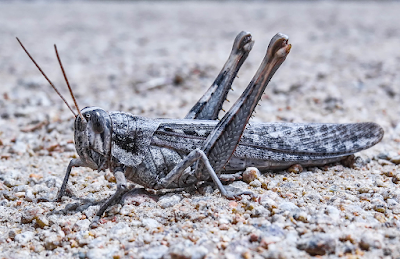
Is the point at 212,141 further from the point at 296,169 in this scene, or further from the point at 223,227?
the point at 296,169

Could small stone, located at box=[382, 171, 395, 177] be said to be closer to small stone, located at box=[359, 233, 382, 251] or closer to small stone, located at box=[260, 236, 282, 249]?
small stone, located at box=[359, 233, 382, 251]

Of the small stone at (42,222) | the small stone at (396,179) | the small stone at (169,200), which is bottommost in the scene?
the small stone at (42,222)

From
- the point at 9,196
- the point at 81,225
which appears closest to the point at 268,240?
the point at 81,225

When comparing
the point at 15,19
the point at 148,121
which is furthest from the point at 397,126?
the point at 15,19

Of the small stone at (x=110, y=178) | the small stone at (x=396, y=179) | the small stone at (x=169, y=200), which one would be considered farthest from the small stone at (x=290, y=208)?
the small stone at (x=110, y=178)

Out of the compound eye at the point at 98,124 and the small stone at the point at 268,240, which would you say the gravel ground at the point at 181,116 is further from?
the compound eye at the point at 98,124

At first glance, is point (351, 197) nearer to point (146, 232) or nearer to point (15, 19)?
point (146, 232)
